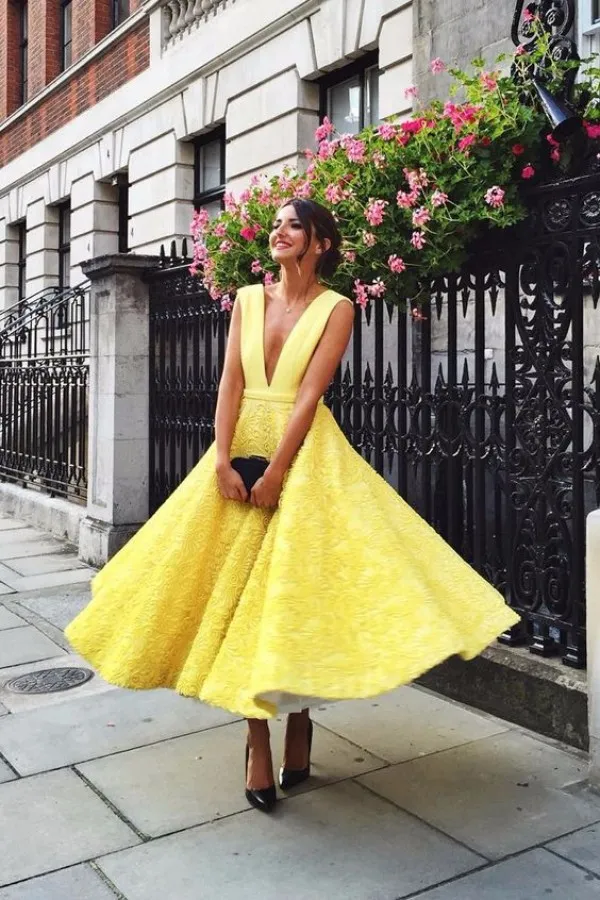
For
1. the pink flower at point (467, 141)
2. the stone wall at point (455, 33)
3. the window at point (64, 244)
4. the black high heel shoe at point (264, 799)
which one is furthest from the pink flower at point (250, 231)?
the window at point (64, 244)

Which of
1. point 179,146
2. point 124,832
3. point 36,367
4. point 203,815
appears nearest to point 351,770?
point 203,815

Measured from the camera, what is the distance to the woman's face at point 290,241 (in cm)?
330

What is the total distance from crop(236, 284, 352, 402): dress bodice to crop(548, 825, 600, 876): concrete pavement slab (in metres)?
1.72

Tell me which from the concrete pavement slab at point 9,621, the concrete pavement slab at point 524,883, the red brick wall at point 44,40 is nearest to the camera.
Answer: the concrete pavement slab at point 524,883

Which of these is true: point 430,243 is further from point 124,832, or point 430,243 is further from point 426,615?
point 124,832

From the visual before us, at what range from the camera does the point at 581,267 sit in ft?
13.0

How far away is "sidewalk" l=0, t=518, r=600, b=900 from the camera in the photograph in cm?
285

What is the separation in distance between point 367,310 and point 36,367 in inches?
252

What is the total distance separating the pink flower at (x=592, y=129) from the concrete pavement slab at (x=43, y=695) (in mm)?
3413

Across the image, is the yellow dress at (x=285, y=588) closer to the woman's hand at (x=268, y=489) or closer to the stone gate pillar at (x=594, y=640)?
the woman's hand at (x=268, y=489)

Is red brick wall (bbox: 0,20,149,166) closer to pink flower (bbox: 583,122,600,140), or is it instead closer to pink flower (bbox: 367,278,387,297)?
pink flower (bbox: 367,278,387,297)

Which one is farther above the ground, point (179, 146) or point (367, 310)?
point (179, 146)

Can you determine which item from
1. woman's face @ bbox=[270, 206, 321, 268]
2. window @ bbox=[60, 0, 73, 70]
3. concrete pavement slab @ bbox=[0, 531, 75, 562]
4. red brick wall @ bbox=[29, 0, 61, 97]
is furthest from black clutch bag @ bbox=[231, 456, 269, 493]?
red brick wall @ bbox=[29, 0, 61, 97]

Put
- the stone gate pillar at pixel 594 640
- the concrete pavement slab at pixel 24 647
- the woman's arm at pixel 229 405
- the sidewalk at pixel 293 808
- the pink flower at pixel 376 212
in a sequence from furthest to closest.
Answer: the concrete pavement slab at pixel 24 647 < the pink flower at pixel 376 212 < the stone gate pillar at pixel 594 640 < the woman's arm at pixel 229 405 < the sidewalk at pixel 293 808
